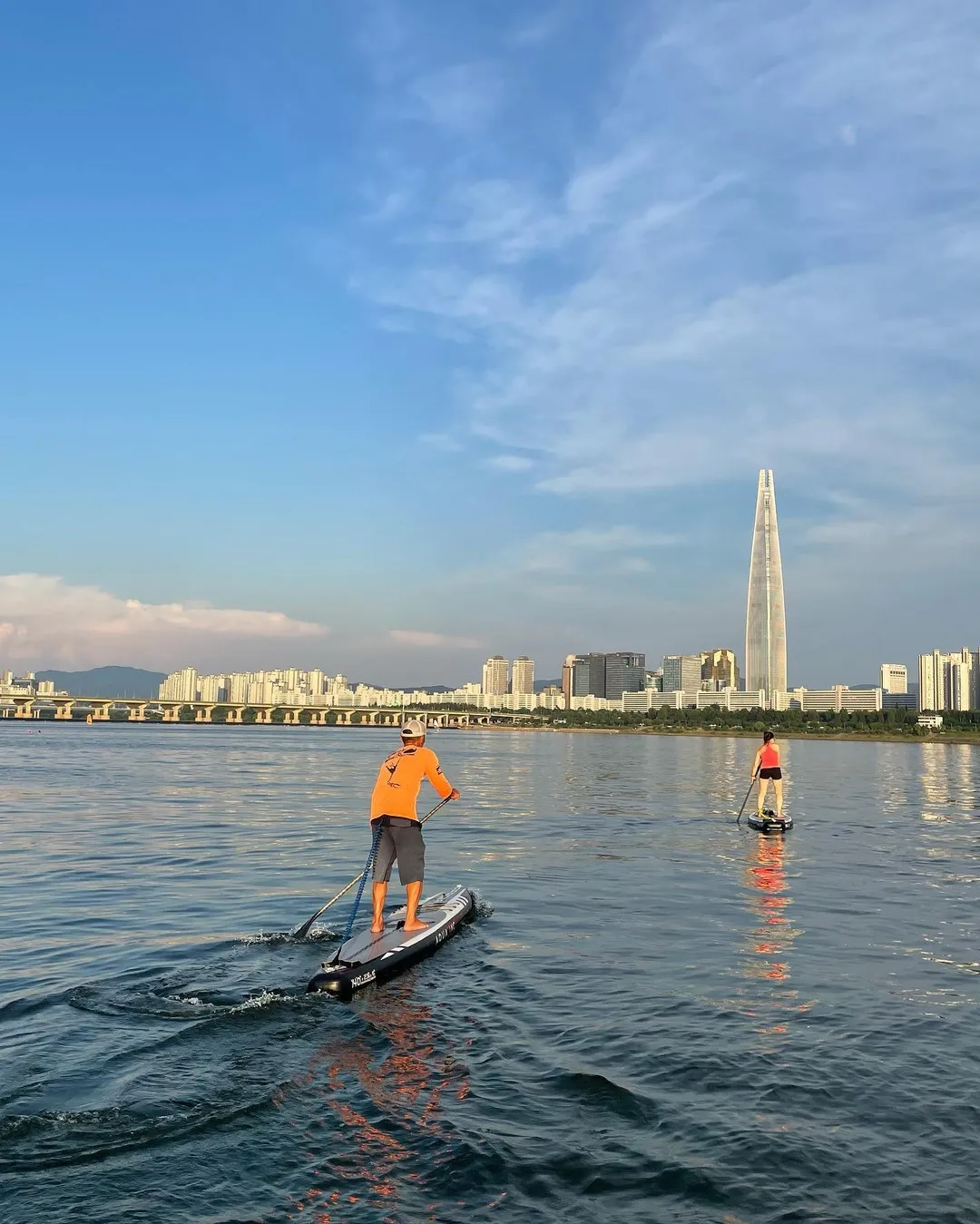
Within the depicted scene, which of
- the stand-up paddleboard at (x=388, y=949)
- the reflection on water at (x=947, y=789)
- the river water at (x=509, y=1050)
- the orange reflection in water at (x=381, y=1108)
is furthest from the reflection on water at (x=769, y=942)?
the reflection on water at (x=947, y=789)

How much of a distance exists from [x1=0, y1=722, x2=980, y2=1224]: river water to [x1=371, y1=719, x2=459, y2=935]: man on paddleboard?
1198 mm

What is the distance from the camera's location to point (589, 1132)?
25.5 ft

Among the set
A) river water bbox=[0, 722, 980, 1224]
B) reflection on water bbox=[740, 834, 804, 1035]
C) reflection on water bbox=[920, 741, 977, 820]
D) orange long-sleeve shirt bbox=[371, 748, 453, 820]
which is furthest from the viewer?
reflection on water bbox=[920, 741, 977, 820]

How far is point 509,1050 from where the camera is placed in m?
9.66

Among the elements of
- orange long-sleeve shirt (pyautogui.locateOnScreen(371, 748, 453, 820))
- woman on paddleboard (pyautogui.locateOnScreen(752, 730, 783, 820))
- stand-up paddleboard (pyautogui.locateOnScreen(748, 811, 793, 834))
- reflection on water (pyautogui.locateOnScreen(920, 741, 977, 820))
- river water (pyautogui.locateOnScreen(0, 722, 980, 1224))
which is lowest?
reflection on water (pyautogui.locateOnScreen(920, 741, 977, 820))

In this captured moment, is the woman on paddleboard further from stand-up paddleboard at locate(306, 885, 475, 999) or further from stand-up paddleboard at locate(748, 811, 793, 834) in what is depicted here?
stand-up paddleboard at locate(306, 885, 475, 999)

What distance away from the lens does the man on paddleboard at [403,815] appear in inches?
535

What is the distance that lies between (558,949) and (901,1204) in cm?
774

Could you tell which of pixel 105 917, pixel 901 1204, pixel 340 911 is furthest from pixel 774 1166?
pixel 105 917

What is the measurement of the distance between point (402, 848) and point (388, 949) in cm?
141

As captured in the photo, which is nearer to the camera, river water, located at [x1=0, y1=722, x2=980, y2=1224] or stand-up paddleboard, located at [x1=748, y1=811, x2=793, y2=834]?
river water, located at [x1=0, y1=722, x2=980, y2=1224]

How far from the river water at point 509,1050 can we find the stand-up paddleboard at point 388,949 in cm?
22

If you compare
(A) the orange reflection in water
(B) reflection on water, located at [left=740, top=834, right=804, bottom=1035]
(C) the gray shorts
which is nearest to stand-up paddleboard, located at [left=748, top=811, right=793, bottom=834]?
(B) reflection on water, located at [left=740, top=834, right=804, bottom=1035]

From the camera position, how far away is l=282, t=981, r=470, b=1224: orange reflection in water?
6660mm
